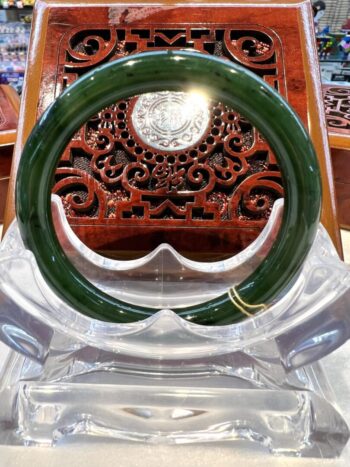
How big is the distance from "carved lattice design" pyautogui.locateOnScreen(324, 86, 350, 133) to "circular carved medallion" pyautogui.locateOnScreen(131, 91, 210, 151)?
0.30 metres

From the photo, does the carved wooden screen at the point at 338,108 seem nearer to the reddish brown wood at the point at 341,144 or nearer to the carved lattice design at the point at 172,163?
the reddish brown wood at the point at 341,144

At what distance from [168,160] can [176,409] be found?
43 centimetres

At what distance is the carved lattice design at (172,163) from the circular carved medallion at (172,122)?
0.01 m

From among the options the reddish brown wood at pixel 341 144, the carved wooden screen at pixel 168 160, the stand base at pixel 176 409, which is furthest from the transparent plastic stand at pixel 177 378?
the reddish brown wood at pixel 341 144

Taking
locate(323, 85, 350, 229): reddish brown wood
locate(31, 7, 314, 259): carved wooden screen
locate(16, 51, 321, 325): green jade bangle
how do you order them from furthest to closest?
1. locate(323, 85, 350, 229): reddish brown wood
2. locate(31, 7, 314, 259): carved wooden screen
3. locate(16, 51, 321, 325): green jade bangle

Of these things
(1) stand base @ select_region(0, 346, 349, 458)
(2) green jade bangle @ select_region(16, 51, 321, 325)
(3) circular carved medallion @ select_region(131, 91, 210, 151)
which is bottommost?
(1) stand base @ select_region(0, 346, 349, 458)

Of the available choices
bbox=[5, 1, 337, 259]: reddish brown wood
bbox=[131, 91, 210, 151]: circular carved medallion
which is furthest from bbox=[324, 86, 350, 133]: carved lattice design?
bbox=[131, 91, 210, 151]: circular carved medallion

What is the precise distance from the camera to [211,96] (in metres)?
0.47

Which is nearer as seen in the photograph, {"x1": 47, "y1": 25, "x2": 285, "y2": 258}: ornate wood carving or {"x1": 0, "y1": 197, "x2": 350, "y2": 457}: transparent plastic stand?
{"x1": 0, "y1": 197, "x2": 350, "y2": 457}: transparent plastic stand

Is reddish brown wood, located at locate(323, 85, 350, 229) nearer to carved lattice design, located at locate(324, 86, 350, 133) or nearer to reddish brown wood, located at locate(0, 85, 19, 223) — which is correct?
carved lattice design, located at locate(324, 86, 350, 133)

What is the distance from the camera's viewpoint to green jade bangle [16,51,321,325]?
449 millimetres

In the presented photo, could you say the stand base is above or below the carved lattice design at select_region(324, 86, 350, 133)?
below

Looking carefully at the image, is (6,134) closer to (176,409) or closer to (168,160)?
(168,160)

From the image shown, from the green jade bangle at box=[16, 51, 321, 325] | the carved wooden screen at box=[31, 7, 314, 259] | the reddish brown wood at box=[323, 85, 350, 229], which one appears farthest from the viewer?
the reddish brown wood at box=[323, 85, 350, 229]
